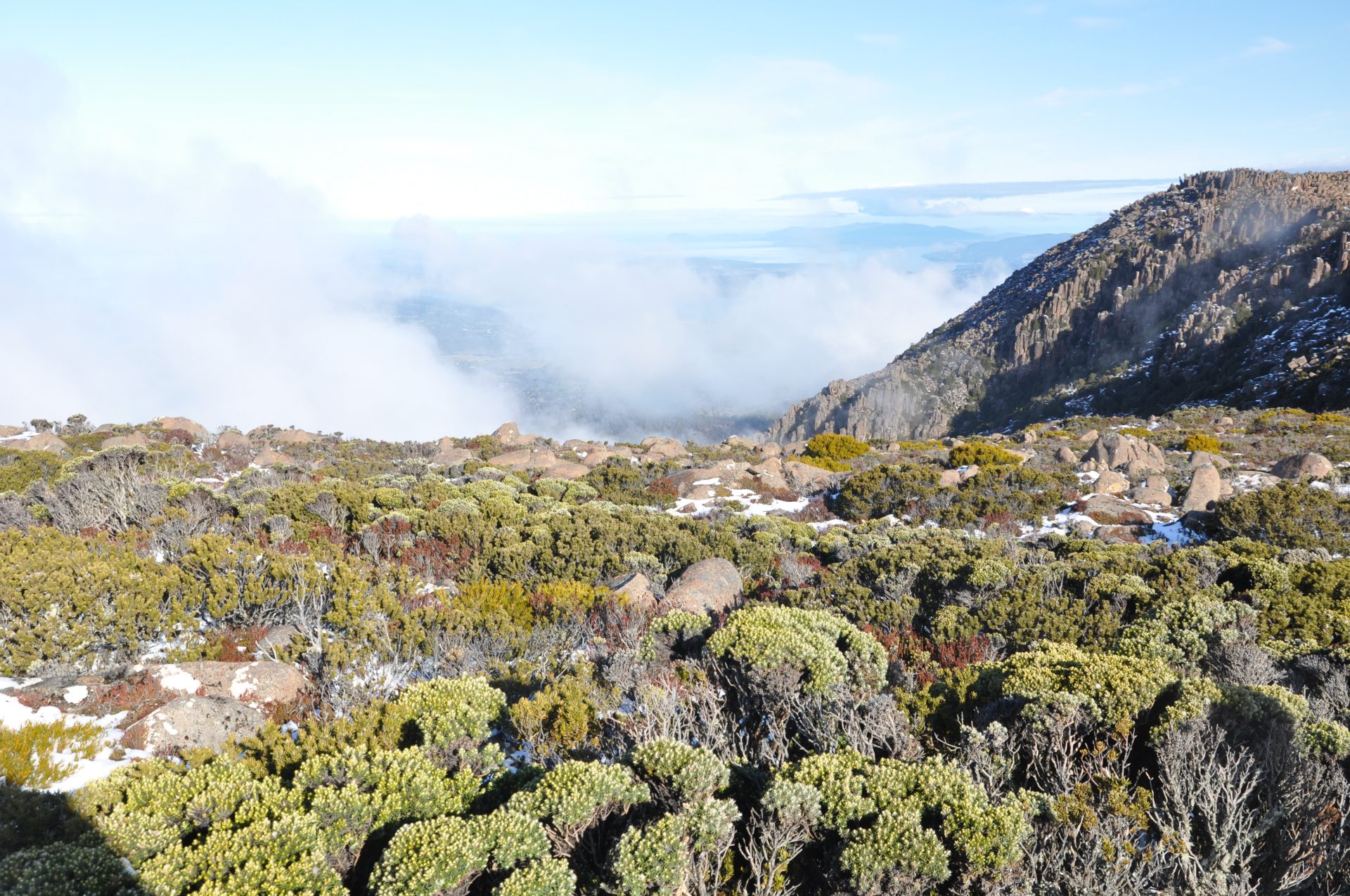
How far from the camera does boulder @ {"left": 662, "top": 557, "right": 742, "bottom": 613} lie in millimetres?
9312

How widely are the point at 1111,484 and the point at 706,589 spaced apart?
1574 centimetres

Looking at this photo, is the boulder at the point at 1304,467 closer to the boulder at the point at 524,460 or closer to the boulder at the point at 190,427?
the boulder at the point at 524,460

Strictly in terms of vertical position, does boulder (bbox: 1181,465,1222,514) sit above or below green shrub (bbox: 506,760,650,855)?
below

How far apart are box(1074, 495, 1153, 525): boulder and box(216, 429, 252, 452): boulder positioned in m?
27.6

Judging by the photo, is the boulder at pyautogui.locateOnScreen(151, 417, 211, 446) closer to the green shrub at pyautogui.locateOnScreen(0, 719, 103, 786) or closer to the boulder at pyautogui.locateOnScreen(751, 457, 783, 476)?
the boulder at pyautogui.locateOnScreen(751, 457, 783, 476)

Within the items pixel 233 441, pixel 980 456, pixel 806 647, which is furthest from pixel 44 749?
pixel 233 441

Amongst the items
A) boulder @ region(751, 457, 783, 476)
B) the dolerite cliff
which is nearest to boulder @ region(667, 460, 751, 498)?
boulder @ region(751, 457, 783, 476)

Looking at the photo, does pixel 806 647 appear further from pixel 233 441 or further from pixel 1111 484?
pixel 233 441

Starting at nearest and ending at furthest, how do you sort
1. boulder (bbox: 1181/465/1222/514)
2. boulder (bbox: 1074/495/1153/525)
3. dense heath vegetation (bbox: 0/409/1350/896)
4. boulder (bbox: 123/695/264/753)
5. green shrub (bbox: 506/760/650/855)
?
dense heath vegetation (bbox: 0/409/1350/896), green shrub (bbox: 506/760/650/855), boulder (bbox: 123/695/264/753), boulder (bbox: 1074/495/1153/525), boulder (bbox: 1181/465/1222/514)

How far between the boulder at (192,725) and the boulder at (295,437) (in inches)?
1003

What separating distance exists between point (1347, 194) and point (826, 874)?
113 m

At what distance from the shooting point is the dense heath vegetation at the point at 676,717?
3.62m

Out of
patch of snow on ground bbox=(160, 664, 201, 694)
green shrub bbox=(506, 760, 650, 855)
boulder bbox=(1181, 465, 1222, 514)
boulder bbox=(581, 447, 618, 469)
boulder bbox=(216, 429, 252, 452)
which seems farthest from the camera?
boulder bbox=(216, 429, 252, 452)

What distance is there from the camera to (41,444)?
Answer: 2194cm
